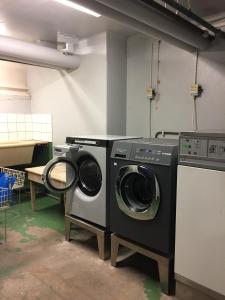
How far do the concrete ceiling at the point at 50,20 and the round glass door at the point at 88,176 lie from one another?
59.1 inches

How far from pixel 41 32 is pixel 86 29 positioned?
607 millimetres

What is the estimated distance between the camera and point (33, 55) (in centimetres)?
308

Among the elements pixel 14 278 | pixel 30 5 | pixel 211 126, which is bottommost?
pixel 14 278

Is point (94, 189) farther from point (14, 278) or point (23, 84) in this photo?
point (23, 84)

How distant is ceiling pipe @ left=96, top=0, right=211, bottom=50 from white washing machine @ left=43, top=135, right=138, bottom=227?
39.3 inches

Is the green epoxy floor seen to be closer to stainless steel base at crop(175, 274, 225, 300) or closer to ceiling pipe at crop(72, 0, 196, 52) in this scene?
stainless steel base at crop(175, 274, 225, 300)

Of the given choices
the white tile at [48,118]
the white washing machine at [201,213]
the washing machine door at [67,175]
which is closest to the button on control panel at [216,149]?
the white washing machine at [201,213]

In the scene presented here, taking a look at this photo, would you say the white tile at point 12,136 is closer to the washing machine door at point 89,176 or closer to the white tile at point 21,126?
the white tile at point 21,126

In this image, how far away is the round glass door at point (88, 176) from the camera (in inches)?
103

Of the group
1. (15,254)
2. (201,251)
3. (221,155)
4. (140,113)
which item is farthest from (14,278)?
(140,113)

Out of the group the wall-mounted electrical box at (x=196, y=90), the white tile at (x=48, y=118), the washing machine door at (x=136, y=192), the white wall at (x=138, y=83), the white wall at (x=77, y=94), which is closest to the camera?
the washing machine door at (x=136, y=192)

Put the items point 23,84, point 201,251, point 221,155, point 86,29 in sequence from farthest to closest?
1. point 23,84
2. point 86,29
3. point 201,251
4. point 221,155

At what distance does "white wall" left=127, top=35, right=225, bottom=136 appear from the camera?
268 centimetres

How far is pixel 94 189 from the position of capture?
262cm
